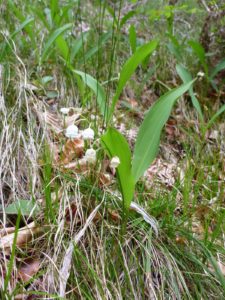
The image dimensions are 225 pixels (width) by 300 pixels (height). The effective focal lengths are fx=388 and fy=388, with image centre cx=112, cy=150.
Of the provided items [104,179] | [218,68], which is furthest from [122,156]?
[218,68]

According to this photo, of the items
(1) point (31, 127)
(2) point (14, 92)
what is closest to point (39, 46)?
(2) point (14, 92)

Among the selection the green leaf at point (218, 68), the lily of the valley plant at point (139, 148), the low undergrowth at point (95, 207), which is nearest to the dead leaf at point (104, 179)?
the low undergrowth at point (95, 207)

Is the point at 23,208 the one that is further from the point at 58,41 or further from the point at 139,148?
the point at 58,41

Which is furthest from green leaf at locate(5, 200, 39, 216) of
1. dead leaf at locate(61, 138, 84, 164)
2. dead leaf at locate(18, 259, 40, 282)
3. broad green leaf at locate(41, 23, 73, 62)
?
broad green leaf at locate(41, 23, 73, 62)

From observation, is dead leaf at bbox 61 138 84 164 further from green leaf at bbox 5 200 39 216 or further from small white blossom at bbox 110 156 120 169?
small white blossom at bbox 110 156 120 169

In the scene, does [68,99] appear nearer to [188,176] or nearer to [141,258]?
[188,176]

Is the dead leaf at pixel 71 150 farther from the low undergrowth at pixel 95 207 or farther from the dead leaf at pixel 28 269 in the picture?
the dead leaf at pixel 28 269
